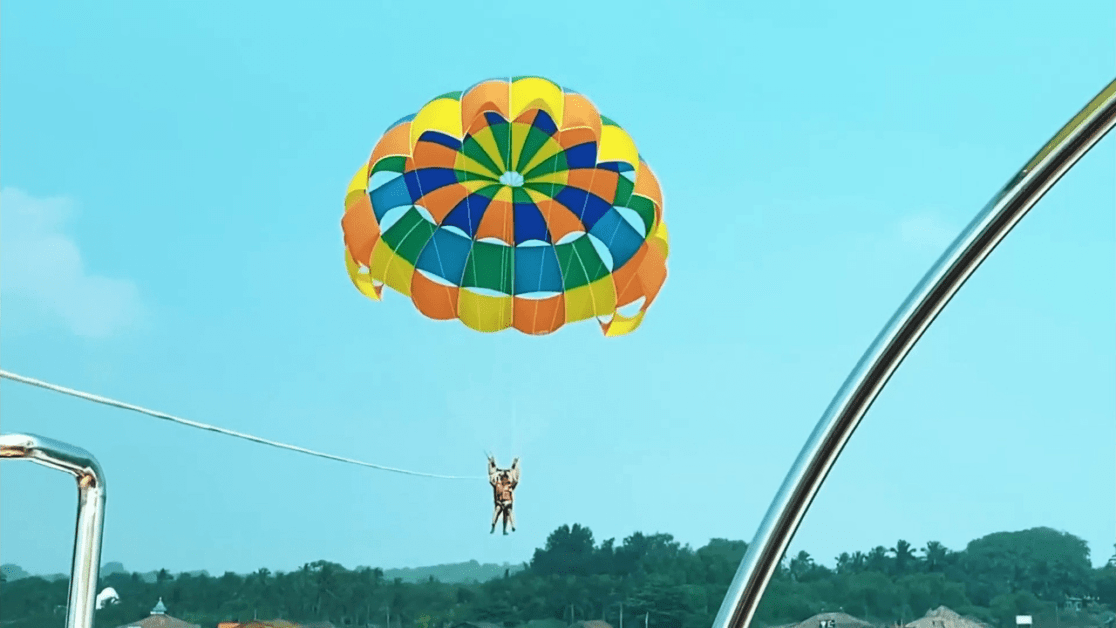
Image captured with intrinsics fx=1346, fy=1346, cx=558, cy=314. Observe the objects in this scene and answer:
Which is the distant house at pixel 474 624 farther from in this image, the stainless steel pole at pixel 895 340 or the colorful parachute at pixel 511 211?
the stainless steel pole at pixel 895 340

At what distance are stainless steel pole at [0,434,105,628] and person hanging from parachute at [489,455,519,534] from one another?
35.6 feet

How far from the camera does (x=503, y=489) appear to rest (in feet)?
39.0

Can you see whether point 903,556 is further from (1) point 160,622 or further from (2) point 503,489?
(2) point 503,489

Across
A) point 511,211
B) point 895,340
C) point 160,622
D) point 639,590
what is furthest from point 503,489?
point 639,590

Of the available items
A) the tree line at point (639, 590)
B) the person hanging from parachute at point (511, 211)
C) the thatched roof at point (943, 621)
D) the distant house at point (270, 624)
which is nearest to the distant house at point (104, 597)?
the person hanging from parachute at point (511, 211)

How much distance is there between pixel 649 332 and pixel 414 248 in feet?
230

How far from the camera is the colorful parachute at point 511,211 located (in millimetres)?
9484

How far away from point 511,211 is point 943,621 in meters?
41.1

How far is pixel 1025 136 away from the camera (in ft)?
263

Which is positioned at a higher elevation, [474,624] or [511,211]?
[511,211]

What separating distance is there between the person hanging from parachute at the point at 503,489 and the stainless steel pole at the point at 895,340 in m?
10.7

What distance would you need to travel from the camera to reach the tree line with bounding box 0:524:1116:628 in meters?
49.0

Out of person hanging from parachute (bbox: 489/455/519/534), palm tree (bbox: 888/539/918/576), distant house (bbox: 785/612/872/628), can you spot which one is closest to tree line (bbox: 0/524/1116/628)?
palm tree (bbox: 888/539/918/576)

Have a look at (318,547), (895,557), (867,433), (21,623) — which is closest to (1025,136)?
(867,433)
